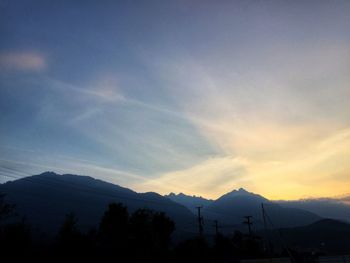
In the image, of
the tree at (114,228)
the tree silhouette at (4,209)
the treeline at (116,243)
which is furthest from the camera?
the tree at (114,228)

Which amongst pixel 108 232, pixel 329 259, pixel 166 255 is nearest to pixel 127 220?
pixel 108 232

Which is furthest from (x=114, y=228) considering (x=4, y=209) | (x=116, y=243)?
(x=4, y=209)

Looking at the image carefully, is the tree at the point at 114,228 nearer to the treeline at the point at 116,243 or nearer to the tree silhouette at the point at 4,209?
the treeline at the point at 116,243

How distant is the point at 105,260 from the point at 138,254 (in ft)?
23.1

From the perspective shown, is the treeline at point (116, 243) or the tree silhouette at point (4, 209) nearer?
the tree silhouette at point (4, 209)

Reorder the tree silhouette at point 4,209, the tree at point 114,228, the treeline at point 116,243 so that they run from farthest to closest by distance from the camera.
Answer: the tree at point 114,228 < the treeline at point 116,243 < the tree silhouette at point 4,209

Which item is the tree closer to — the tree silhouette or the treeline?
the treeline

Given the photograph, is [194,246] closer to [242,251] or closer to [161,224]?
[161,224]

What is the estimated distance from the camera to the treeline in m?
52.6

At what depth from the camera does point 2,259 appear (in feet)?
151

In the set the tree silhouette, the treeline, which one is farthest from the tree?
the tree silhouette

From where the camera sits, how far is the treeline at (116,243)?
52.6 metres

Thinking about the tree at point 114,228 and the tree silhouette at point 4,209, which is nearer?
the tree silhouette at point 4,209

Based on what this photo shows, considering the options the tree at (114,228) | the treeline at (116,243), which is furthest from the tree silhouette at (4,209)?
the tree at (114,228)
